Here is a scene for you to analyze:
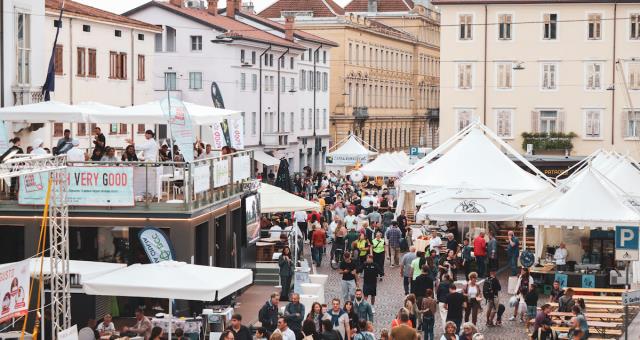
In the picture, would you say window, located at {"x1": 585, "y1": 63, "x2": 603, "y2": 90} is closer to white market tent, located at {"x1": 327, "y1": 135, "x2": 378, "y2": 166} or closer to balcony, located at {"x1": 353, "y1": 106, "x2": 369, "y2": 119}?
white market tent, located at {"x1": 327, "y1": 135, "x2": 378, "y2": 166}

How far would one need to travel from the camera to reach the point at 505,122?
216ft

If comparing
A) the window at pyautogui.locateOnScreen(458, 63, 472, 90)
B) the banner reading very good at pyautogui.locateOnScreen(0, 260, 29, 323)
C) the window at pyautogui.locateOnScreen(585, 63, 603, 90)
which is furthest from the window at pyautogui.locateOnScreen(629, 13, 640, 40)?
the banner reading very good at pyautogui.locateOnScreen(0, 260, 29, 323)

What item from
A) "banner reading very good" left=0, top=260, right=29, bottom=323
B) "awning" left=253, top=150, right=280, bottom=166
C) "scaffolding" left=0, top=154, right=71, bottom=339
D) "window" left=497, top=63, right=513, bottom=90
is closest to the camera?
"banner reading very good" left=0, top=260, right=29, bottom=323

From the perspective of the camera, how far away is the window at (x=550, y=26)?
65.0 m

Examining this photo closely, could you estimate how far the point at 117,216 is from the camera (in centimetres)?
2586

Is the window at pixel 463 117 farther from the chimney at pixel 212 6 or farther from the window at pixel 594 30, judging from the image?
the chimney at pixel 212 6

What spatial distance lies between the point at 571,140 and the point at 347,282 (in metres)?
39.0

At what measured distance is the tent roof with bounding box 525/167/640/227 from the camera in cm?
3133

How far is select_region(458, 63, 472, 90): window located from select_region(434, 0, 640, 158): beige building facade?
0.16 ft

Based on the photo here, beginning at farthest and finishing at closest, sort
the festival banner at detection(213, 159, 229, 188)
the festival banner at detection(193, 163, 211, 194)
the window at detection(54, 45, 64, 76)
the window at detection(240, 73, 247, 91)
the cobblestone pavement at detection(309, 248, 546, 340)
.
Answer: the window at detection(240, 73, 247, 91) < the window at detection(54, 45, 64, 76) < the festival banner at detection(213, 159, 229, 188) < the festival banner at detection(193, 163, 211, 194) < the cobblestone pavement at detection(309, 248, 546, 340)

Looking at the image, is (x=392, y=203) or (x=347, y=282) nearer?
(x=347, y=282)

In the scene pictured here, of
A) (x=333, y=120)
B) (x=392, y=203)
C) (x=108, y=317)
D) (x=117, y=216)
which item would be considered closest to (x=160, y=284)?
(x=108, y=317)

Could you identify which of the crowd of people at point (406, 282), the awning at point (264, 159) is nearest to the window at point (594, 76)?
the awning at point (264, 159)

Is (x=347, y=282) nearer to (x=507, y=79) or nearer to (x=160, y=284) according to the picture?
(x=160, y=284)
